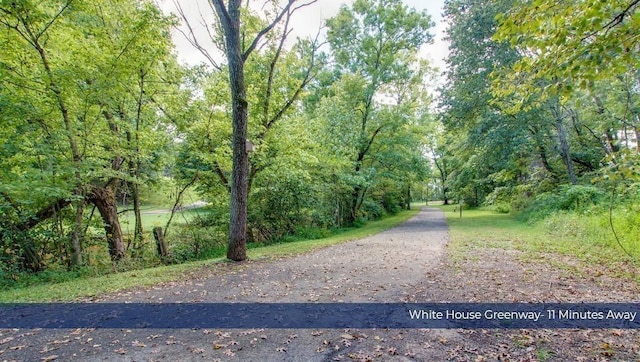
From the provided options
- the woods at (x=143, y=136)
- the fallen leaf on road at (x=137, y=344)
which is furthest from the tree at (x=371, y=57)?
the fallen leaf on road at (x=137, y=344)

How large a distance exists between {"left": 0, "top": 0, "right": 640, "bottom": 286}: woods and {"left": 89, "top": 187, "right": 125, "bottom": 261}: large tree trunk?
49 millimetres

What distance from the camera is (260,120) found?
1002 centimetres

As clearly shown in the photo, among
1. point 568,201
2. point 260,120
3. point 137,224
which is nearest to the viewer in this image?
point 137,224

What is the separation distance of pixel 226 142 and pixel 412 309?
815cm

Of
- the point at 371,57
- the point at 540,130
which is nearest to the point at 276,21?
the point at 371,57

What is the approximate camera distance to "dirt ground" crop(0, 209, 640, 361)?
2775 mm

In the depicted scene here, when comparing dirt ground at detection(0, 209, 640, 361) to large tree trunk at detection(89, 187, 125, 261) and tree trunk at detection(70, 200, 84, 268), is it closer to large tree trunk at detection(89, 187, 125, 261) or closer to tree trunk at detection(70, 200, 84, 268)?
tree trunk at detection(70, 200, 84, 268)

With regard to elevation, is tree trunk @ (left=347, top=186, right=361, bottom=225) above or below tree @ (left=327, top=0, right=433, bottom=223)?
below

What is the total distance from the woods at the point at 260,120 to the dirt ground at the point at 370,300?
56.5 inches

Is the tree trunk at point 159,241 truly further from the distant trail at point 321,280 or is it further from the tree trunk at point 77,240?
the distant trail at point 321,280

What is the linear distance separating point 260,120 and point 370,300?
7458mm

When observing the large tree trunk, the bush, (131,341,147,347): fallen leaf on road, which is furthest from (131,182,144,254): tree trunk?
the bush

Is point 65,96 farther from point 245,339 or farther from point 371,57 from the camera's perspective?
point 371,57

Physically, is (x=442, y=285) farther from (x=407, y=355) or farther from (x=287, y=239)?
(x=287, y=239)
